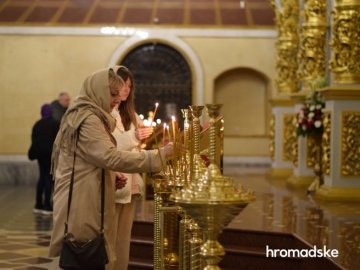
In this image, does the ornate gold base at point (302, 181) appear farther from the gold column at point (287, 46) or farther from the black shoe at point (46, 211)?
the black shoe at point (46, 211)

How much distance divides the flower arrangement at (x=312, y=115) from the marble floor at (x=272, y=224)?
908 millimetres

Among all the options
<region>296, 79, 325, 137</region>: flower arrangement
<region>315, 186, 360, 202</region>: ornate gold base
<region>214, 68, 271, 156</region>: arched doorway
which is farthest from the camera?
<region>214, 68, 271, 156</region>: arched doorway

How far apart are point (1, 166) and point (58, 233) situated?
49.1 ft

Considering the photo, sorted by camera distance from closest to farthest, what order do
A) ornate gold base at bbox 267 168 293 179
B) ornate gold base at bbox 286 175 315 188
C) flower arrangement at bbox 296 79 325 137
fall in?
flower arrangement at bbox 296 79 325 137
ornate gold base at bbox 286 175 315 188
ornate gold base at bbox 267 168 293 179

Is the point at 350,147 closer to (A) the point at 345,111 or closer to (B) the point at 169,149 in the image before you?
(A) the point at 345,111

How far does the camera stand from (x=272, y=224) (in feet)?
27.9

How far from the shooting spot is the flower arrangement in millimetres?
11914

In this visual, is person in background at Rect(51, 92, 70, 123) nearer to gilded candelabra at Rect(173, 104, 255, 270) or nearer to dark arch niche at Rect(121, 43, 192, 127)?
dark arch niche at Rect(121, 43, 192, 127)

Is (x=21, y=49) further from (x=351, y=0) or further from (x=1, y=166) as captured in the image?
(x=351, y=0)

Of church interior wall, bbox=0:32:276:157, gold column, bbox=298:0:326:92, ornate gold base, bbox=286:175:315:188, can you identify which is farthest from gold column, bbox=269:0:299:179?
church interior wall, bbox=0:32:276:157

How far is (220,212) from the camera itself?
356 cm

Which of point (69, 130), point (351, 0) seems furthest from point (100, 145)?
point (351, 0)

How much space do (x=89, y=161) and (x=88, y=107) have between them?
0.99 ft

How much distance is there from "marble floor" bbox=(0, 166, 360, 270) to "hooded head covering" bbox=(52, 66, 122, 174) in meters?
2.14
